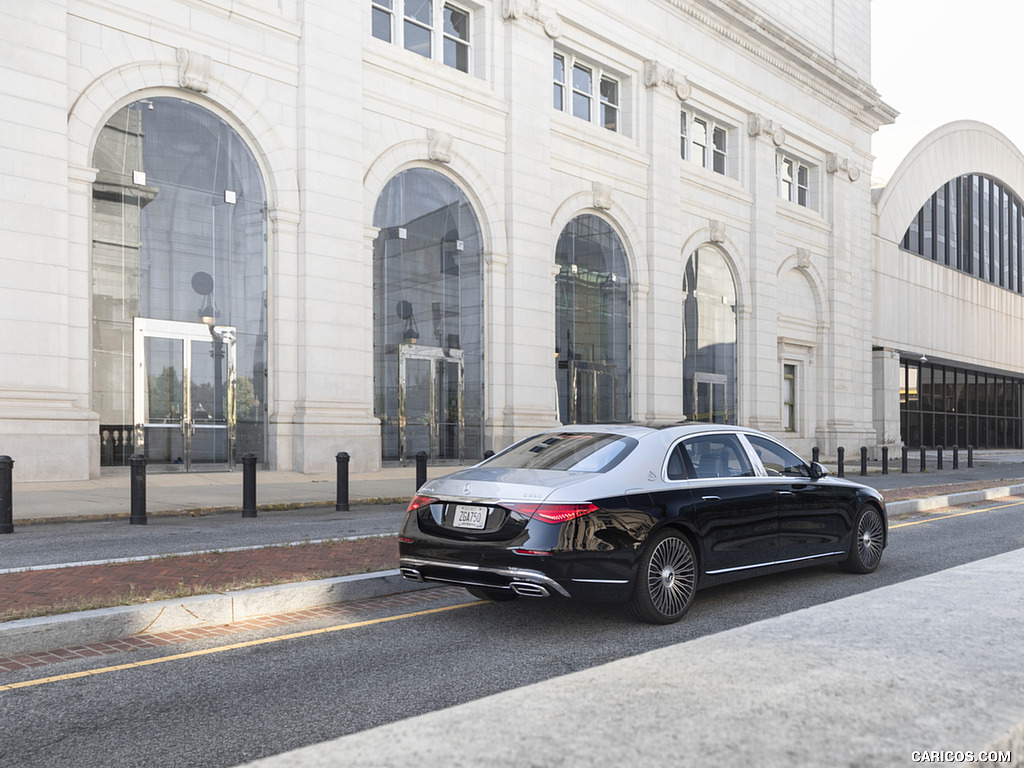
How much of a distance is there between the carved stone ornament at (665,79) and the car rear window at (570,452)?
25.7 metres

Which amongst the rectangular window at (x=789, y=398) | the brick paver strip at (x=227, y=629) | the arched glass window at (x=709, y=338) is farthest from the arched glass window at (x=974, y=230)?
the brick paver strip at (x=227, y=629)

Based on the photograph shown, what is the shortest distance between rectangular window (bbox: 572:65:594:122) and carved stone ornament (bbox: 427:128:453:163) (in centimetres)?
614

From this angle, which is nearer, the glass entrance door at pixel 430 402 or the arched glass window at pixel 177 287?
the arched glass window at pixel 177 287

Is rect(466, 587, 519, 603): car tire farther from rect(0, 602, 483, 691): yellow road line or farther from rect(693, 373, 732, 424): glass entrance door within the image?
rect(693, 373, 732, 424): glass entrance door

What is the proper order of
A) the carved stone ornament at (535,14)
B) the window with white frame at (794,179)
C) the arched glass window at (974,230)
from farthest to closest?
1. the arched glass window at (974,230)
2. the window with white frame at (794,179)
3. the carved stone ornament at (535,14)

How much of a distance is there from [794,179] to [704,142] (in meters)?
7.30

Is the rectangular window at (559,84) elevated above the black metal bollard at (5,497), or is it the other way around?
the rectangular window at (559,84)

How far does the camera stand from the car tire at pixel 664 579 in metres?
6.65

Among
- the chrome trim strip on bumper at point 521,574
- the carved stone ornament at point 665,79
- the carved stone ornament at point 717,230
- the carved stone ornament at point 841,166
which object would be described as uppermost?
the carved stone ornament at point 665,79

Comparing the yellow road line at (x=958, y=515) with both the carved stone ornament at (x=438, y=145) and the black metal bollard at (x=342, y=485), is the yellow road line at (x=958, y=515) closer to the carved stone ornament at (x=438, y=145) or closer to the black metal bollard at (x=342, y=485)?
the black metal bollard at (x=342, y=485)

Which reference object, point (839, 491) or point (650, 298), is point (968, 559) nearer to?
point (839, 491)

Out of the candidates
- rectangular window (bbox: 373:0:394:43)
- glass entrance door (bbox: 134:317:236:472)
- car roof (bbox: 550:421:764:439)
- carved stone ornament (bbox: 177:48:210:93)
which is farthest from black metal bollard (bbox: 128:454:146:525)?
rectangular window (bbox: 373:0:394:43)

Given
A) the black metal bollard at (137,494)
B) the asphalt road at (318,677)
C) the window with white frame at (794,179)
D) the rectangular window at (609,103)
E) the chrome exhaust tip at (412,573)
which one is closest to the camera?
the asphalt road at (318,677)

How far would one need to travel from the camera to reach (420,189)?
2481 centimetres
